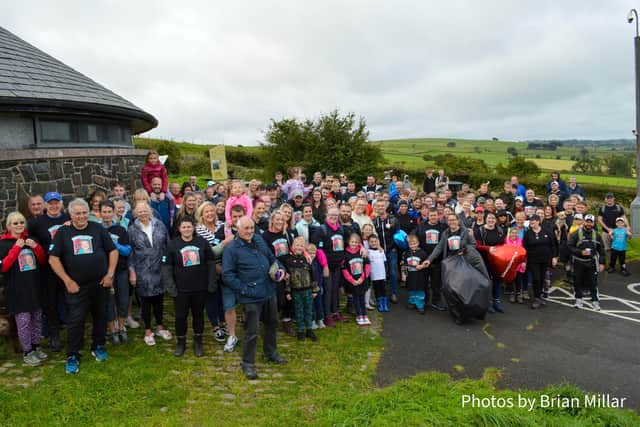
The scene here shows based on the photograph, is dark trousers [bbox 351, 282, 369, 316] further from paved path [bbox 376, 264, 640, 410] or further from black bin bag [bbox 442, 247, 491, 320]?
black bin bag [bbox 442, 247, 491, 320]

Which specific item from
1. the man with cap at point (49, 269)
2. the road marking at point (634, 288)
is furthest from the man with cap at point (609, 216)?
the man with cap at point (49, 269)

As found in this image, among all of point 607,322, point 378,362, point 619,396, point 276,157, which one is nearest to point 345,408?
point 378,362

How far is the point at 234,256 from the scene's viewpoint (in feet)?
16.0

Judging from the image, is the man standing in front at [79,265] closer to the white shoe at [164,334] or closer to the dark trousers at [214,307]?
the white shoe at [164,334]

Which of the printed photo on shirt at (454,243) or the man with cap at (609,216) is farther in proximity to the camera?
the man with cap at (609,216)

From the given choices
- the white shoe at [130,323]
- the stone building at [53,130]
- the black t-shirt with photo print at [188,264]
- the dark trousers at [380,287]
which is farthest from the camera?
the dark trousers at [380,287]

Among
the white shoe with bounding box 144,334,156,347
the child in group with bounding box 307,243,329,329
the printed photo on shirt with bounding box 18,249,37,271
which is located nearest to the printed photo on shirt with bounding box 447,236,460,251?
the child in group with bounding box 307,243,329,329

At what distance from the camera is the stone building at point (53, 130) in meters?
7.13

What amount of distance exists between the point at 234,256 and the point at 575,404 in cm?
403

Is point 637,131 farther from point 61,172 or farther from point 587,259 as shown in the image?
point 61,172

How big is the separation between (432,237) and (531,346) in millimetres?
2459

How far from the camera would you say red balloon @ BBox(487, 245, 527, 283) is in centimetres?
738

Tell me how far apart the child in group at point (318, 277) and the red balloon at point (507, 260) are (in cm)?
326

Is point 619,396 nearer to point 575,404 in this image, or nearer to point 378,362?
point 575,404
